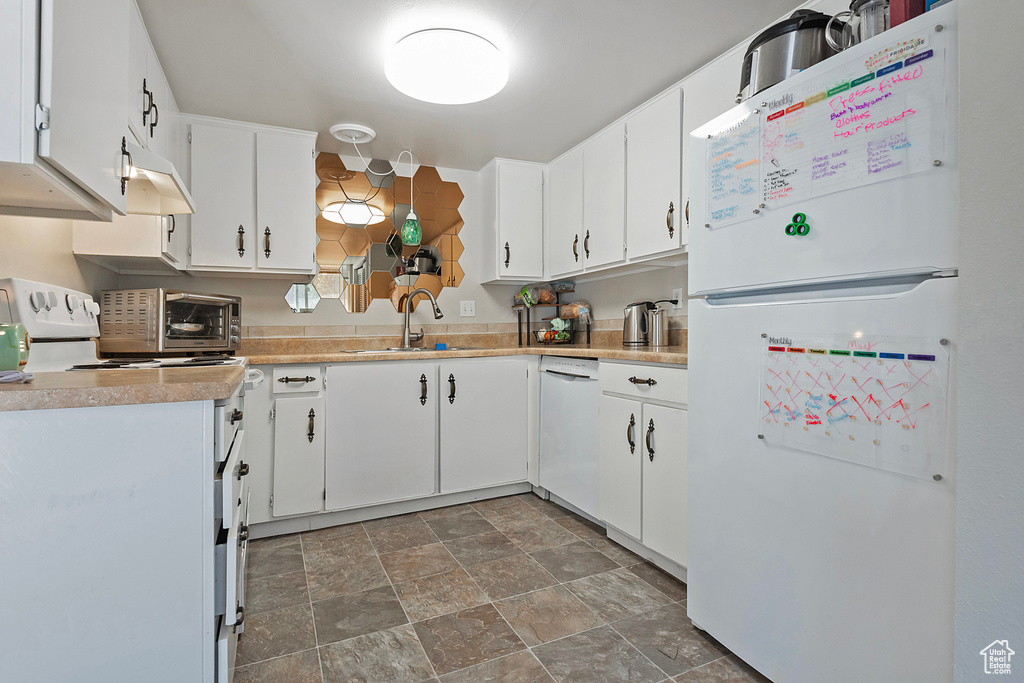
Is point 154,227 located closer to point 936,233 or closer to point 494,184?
point 494,184

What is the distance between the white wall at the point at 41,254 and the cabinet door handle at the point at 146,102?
1.62 ft

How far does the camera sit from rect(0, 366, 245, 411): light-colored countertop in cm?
88

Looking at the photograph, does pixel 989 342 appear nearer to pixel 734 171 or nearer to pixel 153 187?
pixel 734 171

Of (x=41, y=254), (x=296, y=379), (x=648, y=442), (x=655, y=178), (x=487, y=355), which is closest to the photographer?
(x=41, y=254)

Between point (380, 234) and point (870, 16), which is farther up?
point (870, 16)

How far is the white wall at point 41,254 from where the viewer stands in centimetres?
149

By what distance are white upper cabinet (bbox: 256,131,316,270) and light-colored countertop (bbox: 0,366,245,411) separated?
1.84 m

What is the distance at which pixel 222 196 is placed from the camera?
2.68 m

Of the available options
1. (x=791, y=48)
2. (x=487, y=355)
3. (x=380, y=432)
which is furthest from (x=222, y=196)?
(x=791, y=48)

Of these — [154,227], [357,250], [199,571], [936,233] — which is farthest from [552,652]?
[357,250]

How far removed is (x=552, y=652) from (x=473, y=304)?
7.92ft

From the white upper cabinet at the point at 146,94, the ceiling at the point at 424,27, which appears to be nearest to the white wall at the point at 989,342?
the ceiling at the point at 424,27

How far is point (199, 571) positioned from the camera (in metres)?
1.00

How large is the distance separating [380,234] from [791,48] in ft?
8.38
